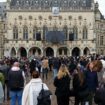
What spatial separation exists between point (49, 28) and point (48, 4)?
14.8 ft

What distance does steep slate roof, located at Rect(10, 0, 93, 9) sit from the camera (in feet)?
283

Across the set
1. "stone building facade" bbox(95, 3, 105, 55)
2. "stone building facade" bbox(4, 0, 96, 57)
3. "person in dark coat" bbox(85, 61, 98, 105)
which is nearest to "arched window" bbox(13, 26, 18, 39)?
"stone building facade" bbox(4, 0, 96, 57)

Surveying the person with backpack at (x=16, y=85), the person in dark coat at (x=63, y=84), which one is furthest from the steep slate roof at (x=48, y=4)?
the person in dark coat at (x=63, y=84)

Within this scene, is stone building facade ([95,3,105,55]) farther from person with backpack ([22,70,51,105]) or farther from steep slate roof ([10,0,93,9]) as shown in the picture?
person with backpack ([22,70,51,105])

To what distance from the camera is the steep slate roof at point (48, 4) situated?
8612cm

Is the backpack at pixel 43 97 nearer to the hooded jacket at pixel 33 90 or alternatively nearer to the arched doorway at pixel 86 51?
the hooded jacket at pixel 33 90

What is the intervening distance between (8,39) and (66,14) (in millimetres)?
11047

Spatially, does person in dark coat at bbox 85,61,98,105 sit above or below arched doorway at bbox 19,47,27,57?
above

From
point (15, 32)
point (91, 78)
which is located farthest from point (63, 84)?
point (15, 32)

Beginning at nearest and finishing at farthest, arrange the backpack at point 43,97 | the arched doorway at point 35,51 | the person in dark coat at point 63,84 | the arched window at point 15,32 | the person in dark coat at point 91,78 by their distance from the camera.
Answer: the backpack at point 43,97 → the person in dark coat at point 63,84 → the person in dark coat at point 91,78 → the arched window at point 15,32 → the arched doorway at point 35,51

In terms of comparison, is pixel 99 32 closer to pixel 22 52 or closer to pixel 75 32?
pixel 75 32

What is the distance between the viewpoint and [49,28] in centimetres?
8575

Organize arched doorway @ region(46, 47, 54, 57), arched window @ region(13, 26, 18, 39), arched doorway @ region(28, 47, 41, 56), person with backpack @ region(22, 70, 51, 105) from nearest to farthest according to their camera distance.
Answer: person with backpack @ region(22, 70, 51, 105) < arched window @ region(13, 26, 18, 39) < arched doorway @ region(28, 47, 41, 56) < arched doorway @ region(46, 47, 54, 57)

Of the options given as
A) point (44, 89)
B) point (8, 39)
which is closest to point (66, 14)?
point (8, 39)
